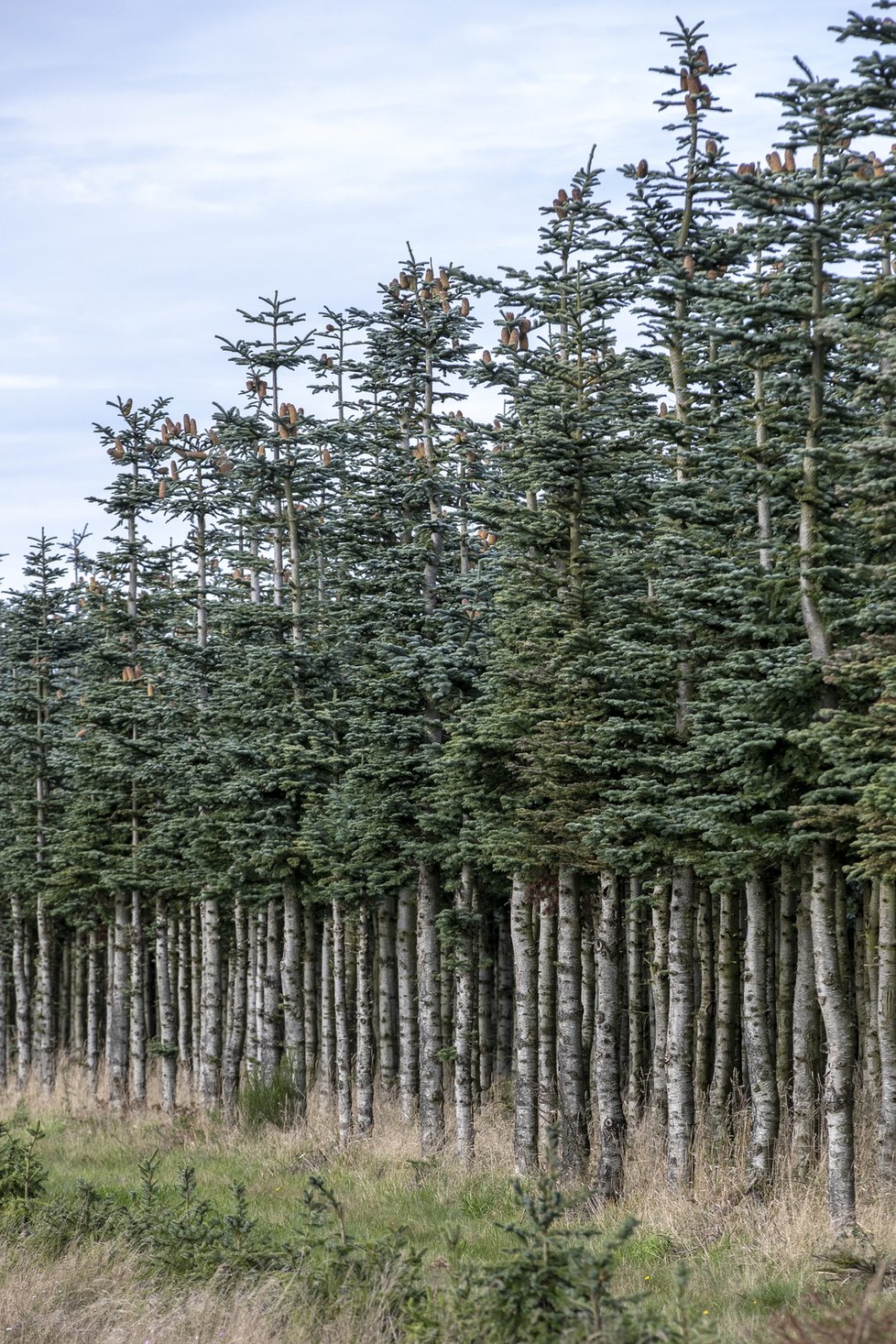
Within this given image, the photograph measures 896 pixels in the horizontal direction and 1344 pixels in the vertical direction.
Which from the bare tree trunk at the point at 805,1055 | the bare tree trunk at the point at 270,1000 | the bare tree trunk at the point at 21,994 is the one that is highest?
the bare tree trunk at the point at 805,1055

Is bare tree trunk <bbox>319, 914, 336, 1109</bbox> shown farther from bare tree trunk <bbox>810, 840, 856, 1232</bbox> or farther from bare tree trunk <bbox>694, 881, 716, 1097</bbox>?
bare tree trunk <bbox>810, 840, 856, 1232</bbox>

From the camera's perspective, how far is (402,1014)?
2550cm

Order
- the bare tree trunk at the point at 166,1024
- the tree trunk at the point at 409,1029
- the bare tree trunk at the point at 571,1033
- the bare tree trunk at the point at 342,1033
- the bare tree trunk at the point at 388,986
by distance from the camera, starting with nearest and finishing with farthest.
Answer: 1. the bare tree trunk at the point at 571,1033
2. the tree trunk at the point at 409,1029
3. the bare tree trunk at the point at 342,1033
4. the bare tree trunk at the point at 388,986
5. the bare tree trunk at the point at 166,1024

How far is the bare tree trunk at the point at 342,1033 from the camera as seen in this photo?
25.7m

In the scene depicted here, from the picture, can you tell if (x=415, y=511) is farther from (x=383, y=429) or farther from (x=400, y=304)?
(x=400, y=304)

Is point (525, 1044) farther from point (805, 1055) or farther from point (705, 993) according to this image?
point (805, 1055)

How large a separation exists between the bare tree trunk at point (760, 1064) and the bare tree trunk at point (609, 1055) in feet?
8.08

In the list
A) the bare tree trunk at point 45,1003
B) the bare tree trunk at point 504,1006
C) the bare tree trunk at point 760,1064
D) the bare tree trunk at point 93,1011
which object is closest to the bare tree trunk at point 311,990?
the bare tree trunk at point 504,1006

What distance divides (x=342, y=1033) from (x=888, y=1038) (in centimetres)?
1273

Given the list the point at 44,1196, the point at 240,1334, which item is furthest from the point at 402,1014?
the point at 240,1334

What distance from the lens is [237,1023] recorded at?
3078 cm

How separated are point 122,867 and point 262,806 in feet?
21.2

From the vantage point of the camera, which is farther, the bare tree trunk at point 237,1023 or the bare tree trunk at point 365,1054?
the bare tree trunk at point 237,1023

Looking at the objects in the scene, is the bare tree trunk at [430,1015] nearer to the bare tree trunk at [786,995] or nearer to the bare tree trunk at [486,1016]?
the bare tree trunk at [486,1016]
